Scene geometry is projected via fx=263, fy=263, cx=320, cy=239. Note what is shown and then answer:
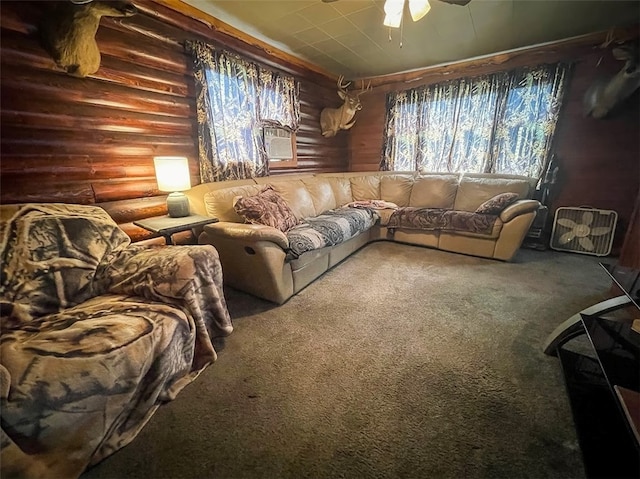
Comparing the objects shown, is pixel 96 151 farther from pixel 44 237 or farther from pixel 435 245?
pixel 435 245

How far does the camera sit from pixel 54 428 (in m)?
0.89

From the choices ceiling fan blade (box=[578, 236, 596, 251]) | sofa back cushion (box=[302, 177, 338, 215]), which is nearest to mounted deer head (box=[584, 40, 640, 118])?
ceiling fan blade (box=[578, 236, 596, 251])

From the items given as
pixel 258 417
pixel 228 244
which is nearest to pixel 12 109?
pixel 228 244

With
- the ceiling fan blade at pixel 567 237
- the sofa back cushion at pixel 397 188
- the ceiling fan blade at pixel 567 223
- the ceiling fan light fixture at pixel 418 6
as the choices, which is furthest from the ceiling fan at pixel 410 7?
the ceiling fan blade at pixel 567 237

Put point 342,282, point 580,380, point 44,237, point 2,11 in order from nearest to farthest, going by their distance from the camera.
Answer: point 580,380 → point 44,237 → point 2,11 → point 342,282

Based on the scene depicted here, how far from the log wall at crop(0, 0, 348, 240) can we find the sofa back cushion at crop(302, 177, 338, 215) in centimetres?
138

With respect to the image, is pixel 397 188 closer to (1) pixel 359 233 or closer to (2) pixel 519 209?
(1) pixel 359 233

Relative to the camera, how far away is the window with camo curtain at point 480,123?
3.33 meters

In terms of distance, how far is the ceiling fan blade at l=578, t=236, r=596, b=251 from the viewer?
10.3 feet

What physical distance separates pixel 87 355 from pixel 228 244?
4.02 feet

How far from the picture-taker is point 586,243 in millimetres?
3178

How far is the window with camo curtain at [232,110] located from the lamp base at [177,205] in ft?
1.71

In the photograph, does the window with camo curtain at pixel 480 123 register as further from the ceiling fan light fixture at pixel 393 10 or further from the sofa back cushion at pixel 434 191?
the ceiling fan light fixture at pixel 393 10

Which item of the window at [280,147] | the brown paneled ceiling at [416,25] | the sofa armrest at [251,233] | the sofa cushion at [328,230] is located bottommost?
the sofa cushion at [328,230]
